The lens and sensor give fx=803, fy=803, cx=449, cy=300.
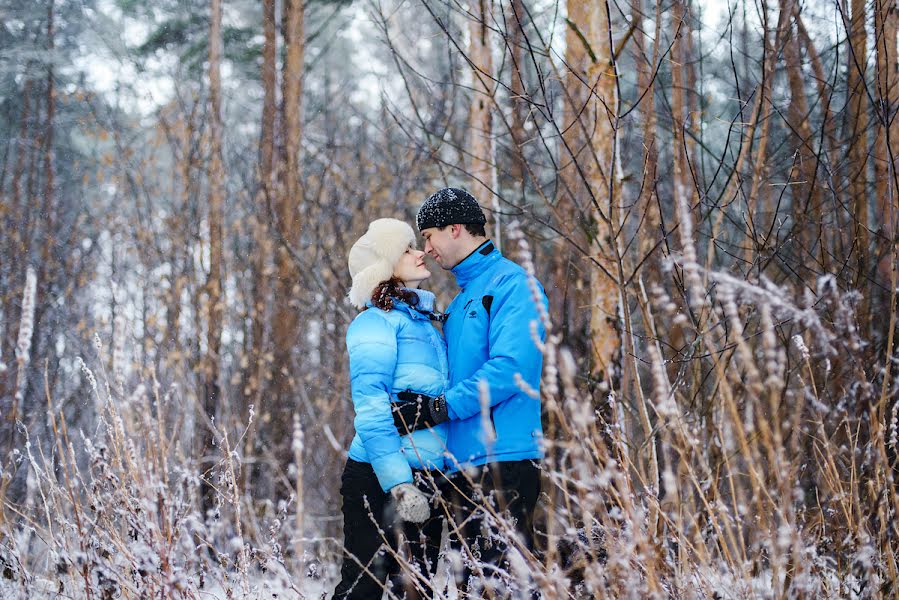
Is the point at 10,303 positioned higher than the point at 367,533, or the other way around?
the point at 10,303

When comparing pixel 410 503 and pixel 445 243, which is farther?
pixel 445 243

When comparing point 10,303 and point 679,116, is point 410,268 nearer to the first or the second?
point 679,116

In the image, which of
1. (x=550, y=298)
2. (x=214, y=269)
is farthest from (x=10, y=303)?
Answer: (x=550, y=298)

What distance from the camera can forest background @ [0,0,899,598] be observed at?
2184 millimetres

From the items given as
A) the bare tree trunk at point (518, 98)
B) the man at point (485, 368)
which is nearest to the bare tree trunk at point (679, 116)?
the bare tree trunk at point (518, 98)

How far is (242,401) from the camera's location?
323 inches

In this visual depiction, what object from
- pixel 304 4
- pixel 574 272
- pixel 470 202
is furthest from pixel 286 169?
pixel 470 202

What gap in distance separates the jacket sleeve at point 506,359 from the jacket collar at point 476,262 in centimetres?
23

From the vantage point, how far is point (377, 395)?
2824mm

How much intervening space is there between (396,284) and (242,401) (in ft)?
18.2

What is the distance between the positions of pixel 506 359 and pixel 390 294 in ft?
1.78

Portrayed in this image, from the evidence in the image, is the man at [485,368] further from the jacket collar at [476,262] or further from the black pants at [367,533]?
the black pants at [367,533]

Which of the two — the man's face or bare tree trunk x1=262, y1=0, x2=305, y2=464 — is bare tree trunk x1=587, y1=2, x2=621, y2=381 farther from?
bare tree trunk x1=262, y1=0, x2=305, y2=464

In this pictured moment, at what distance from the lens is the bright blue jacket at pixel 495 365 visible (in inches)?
109
